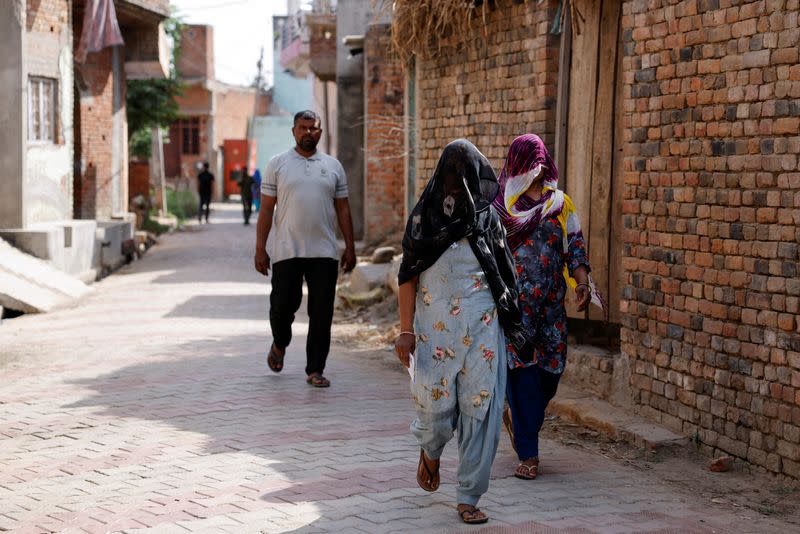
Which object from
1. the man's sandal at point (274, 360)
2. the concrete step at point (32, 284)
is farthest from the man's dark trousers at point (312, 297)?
the concrete step at point (32, 284)

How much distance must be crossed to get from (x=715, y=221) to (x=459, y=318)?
6.62 ft

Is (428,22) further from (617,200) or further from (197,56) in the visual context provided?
(197,56)

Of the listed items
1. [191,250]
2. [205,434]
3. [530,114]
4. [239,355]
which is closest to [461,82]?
[530,114]

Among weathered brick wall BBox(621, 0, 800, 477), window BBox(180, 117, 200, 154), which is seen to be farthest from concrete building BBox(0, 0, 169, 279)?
window BBox(180, 117, 200, 154)

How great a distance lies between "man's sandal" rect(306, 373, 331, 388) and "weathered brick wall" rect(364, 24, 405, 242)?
474 inches

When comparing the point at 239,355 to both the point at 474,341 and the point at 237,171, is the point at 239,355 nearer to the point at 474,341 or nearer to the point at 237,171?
the point at 474,341

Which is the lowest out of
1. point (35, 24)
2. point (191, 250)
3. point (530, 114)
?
point (191, 250)

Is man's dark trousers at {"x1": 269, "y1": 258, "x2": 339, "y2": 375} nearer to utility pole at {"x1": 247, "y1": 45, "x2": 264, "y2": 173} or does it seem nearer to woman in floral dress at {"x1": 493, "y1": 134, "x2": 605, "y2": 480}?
woman in floral dress at {"x1": 493, "y1": 134, "x2": 605, "y2": 480}

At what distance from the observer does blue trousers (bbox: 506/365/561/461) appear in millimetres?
6000

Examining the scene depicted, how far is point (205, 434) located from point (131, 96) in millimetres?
24555

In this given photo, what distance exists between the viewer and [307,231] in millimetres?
8398

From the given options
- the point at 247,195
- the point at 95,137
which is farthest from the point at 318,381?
the point at 247,195

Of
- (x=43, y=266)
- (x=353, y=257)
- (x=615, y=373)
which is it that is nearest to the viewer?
(x=615, y=373)

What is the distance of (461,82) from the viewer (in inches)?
397
